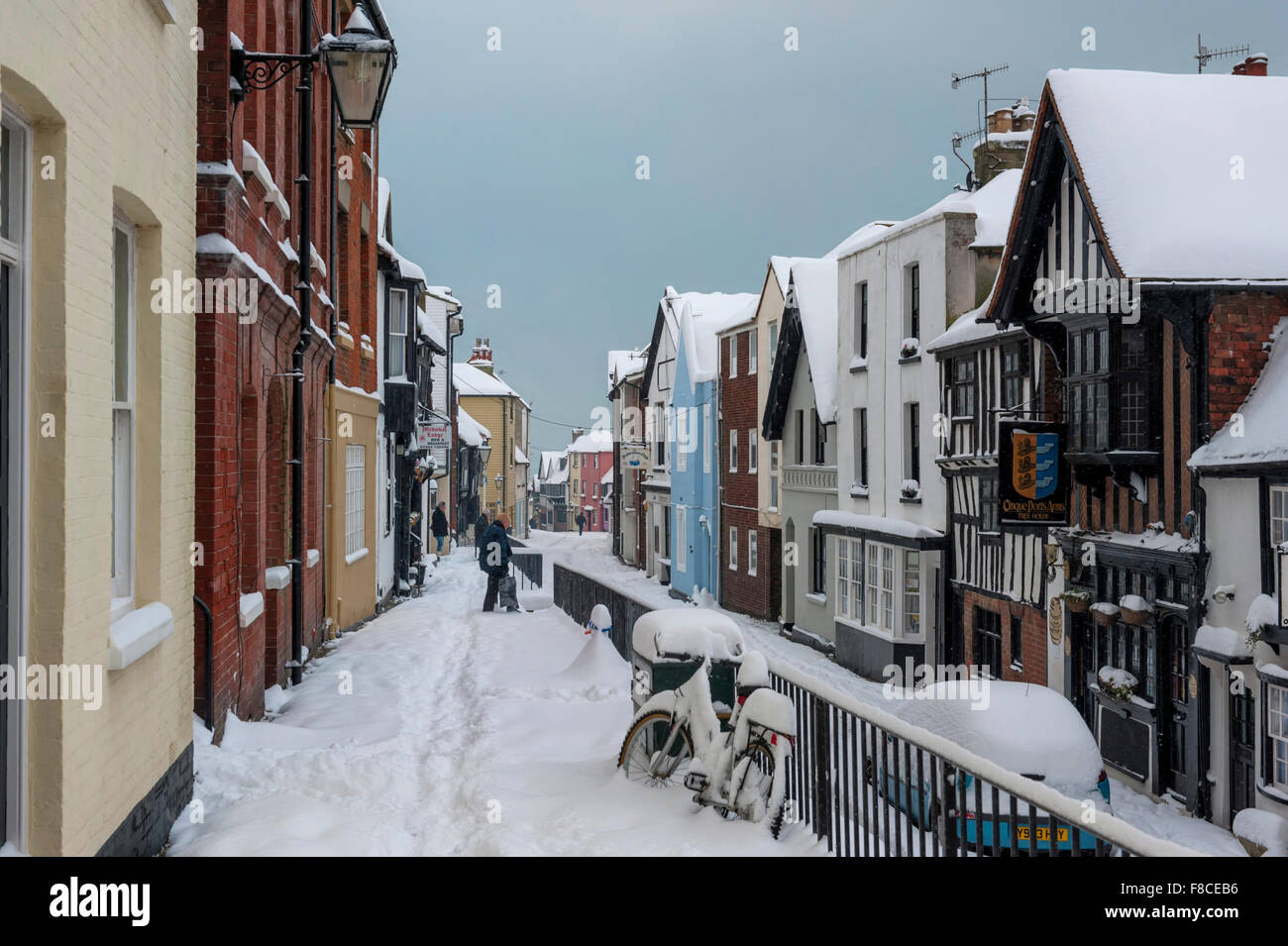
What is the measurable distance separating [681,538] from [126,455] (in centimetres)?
3604

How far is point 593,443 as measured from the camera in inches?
3954

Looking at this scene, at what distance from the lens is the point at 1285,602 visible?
11914 mm

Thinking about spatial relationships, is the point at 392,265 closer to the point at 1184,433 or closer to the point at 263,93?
the point at 263,93

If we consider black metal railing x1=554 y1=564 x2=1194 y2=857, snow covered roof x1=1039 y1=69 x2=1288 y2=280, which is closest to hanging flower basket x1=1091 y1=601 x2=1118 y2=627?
snow covered roof x1=1039 y1=69 x2=1288 y2=280

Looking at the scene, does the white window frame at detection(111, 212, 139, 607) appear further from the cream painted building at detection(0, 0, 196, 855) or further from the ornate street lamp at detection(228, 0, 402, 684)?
the ornate street lamp at detection(228, 0, 402, 684)

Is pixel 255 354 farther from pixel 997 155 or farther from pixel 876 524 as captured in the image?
pixel 997 155

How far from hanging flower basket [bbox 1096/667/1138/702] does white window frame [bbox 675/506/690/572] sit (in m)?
25.3

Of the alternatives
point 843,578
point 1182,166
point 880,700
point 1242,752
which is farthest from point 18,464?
point 843,578

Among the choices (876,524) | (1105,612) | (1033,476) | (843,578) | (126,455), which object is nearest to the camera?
(126,455)

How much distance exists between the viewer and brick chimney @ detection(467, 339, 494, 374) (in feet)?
265

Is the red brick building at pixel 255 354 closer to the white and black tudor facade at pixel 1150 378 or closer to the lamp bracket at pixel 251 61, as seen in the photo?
the lamp bracket at pixel 251 61

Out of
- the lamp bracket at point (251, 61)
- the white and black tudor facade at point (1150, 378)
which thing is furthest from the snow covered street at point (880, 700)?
the lamp bracket at point (251, 61)

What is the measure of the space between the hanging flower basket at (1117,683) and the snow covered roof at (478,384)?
59.1m

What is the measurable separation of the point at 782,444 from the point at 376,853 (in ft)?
86.1
